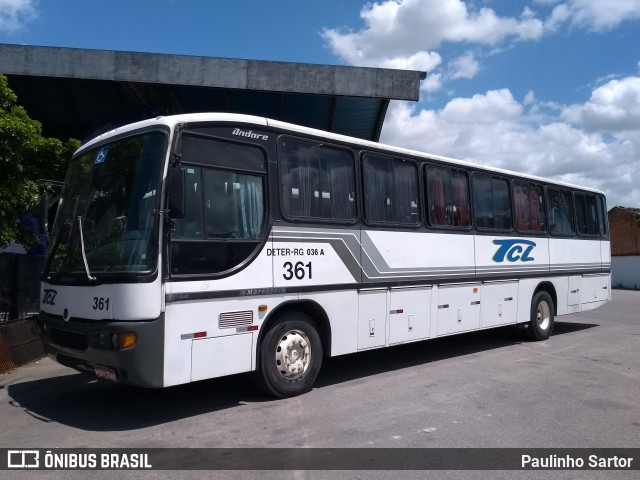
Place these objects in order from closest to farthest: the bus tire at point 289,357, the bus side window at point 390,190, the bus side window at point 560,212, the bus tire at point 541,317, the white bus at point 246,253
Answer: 1. the white bus at point 246,253
2. the bus tire at point 289,357
3. the bus side window at point 390,190
4. the bus tire at point 541,317
5. the bus side window at point 560,212

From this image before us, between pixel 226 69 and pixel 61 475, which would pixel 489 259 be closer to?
pixel 61 475

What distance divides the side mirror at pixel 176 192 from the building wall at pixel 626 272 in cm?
3941

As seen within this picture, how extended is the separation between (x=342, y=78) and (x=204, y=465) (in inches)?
517

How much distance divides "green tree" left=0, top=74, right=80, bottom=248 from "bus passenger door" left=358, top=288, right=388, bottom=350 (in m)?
5.48

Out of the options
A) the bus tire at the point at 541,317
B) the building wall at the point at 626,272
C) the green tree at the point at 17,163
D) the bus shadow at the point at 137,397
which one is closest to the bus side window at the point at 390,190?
the bus shadow at the point at 137,397

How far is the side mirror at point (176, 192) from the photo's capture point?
19.1 ft

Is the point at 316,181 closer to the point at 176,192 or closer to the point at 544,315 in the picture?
the point at 176,192

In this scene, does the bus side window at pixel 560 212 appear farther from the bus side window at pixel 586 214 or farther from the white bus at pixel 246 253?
the white bus at pixel 246 253

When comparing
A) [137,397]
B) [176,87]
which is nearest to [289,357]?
[137,397]

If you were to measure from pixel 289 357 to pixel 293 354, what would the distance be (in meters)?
0.07

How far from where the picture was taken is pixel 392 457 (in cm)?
516

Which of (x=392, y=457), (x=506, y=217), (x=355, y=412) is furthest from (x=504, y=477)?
(x=506, y=217)

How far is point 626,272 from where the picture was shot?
39.2 m

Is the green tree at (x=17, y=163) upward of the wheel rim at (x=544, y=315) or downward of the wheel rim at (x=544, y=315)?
upward
